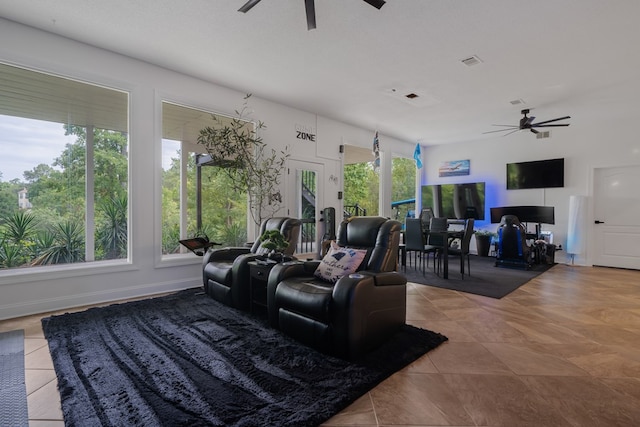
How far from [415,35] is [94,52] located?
12.1ft

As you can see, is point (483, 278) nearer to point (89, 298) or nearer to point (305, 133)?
point (305, 133)

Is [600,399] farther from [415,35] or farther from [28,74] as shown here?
[28,74]

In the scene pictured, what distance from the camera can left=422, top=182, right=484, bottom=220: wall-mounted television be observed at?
7.87 m

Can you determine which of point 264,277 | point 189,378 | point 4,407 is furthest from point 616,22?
point 4,407

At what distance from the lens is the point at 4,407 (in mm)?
1715

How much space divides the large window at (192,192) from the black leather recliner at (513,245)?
5.06 meters

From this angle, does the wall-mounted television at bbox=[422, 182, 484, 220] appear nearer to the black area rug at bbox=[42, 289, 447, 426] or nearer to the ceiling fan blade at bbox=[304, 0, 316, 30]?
the black area rug at bbox=[42, 289, 447, 426]

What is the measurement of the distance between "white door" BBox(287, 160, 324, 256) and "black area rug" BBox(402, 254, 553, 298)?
193 centimetres

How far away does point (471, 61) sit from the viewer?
12.6 feet

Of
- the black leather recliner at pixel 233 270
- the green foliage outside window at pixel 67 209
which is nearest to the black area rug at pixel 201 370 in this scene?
the black leather recliner at pixel 233 270

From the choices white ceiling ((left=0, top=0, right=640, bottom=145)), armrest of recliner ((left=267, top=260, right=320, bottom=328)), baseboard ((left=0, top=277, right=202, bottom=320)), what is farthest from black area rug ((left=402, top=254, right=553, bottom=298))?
baseboard ((left=0, top=277, right=202, bottom=320))

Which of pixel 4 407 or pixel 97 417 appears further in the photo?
pixel 4 407

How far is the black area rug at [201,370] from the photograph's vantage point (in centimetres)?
164

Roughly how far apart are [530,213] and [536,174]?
0.96m
